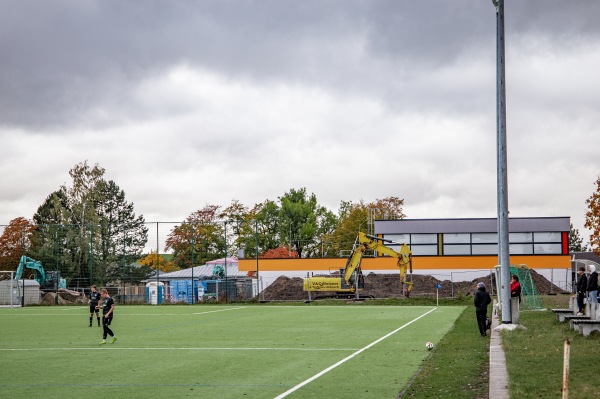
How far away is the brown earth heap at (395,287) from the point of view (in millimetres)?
63000

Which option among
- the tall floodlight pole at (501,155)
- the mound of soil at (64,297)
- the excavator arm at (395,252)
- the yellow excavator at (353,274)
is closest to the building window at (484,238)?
the yellow excavator at (353,274)

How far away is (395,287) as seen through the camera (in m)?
65.7

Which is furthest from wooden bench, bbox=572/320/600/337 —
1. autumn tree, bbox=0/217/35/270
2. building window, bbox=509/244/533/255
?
autumn tree, bbox=0/217/35/270

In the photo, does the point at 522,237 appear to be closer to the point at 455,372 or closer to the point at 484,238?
the point at 484,238

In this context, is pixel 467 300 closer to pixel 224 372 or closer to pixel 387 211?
pixel 224 372

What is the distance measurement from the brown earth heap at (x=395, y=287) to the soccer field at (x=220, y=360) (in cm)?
3198

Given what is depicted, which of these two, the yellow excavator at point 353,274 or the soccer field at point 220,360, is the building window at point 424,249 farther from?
the soccer field at point 220,360

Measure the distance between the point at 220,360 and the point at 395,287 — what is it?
159 ft

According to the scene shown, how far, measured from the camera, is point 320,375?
49.8ft

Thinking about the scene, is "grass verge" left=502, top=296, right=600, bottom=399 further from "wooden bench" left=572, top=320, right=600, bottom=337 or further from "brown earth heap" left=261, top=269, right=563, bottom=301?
"brown earth heap" left=261, top=269, right=563, bottom=301

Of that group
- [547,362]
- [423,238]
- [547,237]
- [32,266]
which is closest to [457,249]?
[423,238]

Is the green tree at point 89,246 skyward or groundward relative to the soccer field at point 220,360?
skyward

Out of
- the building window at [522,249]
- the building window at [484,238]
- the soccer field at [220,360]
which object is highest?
the building window at [484,238]

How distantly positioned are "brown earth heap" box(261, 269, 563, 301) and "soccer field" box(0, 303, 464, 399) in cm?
3198
